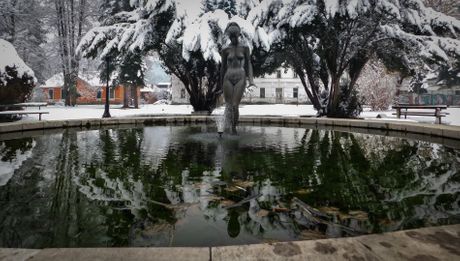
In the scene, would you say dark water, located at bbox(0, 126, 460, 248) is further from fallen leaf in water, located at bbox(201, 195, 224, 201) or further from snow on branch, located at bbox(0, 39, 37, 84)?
snow on branch, located at bbox(0, 39, 37, 84)

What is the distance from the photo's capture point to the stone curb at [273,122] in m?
9.20

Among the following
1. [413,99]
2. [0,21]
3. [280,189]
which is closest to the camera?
[280,189]

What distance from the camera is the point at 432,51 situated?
14.8 metres

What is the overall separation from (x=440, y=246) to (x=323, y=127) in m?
10.7

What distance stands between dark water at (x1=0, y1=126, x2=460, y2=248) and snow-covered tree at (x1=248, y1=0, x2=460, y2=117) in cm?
1012

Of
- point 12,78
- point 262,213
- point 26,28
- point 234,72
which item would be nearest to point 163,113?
point 12,78

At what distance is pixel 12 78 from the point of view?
14.8 m

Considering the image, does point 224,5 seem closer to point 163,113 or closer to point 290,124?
point 163,113

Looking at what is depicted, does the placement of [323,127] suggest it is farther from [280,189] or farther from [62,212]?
[62,212]

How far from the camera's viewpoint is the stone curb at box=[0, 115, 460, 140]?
30.2 feet

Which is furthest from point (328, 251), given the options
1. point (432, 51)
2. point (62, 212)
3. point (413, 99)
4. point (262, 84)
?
point (262, 84)

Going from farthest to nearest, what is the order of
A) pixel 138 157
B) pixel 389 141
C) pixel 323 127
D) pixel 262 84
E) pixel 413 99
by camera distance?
pixel 262 84, pixel 413 99, pixel 323 127, pixel 389 141, pixel 138 157

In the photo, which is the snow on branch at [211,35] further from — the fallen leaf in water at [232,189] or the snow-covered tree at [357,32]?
the fallen leaf in water at [232,189]

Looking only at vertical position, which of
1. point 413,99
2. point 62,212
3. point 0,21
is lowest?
point 62,212
